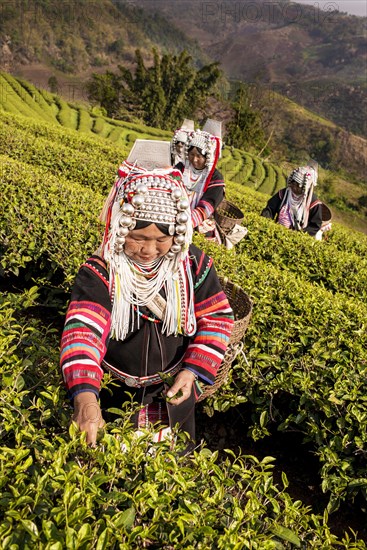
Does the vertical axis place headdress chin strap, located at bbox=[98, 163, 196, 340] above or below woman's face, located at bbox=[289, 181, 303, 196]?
above

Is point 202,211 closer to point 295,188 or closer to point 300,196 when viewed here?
point 295,188

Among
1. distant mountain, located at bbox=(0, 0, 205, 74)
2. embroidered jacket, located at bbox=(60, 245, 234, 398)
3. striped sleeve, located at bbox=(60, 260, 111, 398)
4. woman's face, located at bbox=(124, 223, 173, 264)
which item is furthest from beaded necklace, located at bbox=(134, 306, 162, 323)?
distant mountain, located at bbox=(0, 0, 205, 74)

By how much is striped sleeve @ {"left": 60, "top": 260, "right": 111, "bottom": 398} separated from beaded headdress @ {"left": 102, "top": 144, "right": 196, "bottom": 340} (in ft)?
0.23

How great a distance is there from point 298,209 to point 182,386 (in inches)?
207

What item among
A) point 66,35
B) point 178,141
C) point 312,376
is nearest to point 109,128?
point 178,141

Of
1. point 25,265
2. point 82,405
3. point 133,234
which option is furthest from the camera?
point 25,265

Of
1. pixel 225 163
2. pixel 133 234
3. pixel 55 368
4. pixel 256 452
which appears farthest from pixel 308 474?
pixel 225 163

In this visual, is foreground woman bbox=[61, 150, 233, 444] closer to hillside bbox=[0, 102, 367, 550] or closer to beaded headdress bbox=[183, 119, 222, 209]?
hillside bbox=[0, 102, 367, 550]

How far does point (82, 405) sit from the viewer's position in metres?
1.70

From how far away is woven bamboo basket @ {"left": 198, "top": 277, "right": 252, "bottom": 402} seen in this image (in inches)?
96.8

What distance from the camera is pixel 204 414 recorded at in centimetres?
362

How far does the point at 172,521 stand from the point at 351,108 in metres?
171

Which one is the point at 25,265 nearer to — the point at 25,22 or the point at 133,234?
the point at 133,234

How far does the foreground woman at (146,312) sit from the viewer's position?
1861mm
